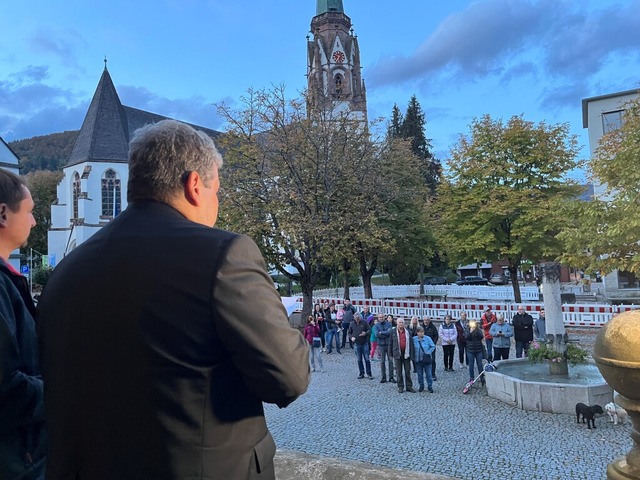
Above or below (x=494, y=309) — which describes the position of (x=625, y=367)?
above

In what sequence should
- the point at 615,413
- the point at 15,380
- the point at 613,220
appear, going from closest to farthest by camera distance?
the point at 15,380
the point at 615,413
the point at 613,220

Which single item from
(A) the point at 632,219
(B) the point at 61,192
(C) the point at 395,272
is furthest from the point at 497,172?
(B) the point at 61,192

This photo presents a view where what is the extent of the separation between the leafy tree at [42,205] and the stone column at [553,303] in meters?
54.5

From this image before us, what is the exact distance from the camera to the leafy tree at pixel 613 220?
1792cm

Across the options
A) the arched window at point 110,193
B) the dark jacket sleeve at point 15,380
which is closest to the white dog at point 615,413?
the dark jacket sleeve at point 15,380

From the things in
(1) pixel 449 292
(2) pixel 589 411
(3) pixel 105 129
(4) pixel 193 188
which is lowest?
(2) pixel 589 411

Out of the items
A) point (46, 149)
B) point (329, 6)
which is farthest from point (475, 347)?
point (46, 149)

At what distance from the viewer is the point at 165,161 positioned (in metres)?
1.66

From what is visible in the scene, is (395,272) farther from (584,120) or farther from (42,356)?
(42,356)

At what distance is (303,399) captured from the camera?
1387 centimetres

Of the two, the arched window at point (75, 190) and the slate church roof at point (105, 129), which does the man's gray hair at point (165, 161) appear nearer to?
the slate church roof at point (105, 129)

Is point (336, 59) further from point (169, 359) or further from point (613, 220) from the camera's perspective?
point (169, 359)

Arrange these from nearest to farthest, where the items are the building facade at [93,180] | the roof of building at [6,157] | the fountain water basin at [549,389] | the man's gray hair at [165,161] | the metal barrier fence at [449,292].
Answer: the man's gray hair at [165,161], the fountain water basin at [549,389], the metal barrier fence at [449,292], the roof of building at [6,157], the building facade at [93,180]

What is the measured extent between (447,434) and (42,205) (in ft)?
211
